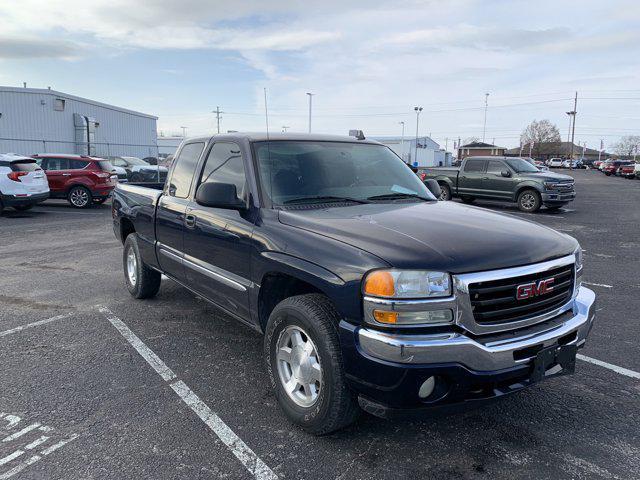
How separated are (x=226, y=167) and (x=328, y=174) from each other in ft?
2.91

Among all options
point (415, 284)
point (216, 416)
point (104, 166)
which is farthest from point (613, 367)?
point (104, 166)

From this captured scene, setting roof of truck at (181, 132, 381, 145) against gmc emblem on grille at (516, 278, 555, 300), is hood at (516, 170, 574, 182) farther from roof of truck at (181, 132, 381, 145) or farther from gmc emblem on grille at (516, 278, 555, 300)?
gmc emblem on grille at (516, 278, 555, 300)

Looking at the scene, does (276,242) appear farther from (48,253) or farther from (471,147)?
(471,147)

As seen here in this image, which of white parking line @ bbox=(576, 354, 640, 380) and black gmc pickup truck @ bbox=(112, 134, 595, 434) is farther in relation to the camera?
white parking line @ bbox=(576, 354, 640, 380)

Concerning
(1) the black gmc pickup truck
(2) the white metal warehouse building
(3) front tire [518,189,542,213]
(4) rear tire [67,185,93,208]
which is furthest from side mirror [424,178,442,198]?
(2) the white metal warehouse building

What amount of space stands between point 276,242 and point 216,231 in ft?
2.93

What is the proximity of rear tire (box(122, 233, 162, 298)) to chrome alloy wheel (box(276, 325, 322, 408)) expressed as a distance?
3033mm

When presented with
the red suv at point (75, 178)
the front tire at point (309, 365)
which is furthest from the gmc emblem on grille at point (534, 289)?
the red suv at point (75, 178)

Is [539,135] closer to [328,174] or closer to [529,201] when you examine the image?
[529,201]

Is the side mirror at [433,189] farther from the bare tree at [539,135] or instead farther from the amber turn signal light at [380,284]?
the bare tree at [539,135]

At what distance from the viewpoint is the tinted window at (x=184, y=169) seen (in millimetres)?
4699

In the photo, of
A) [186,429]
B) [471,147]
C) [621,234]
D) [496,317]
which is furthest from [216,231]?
[471,147]

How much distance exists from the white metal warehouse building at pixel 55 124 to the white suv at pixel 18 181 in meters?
11.2

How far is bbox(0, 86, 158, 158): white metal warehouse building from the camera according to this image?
84.4ft
